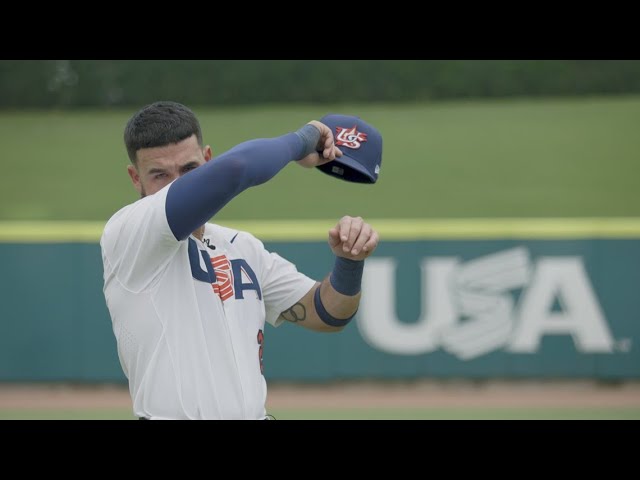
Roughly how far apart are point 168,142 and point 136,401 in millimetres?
878

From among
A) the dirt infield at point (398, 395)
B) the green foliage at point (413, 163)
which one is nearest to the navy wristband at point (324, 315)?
the dirt infield at point (398, 395)

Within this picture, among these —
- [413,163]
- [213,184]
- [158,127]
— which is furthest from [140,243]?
[413,163]

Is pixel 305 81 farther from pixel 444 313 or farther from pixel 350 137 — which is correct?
pixel 350 137

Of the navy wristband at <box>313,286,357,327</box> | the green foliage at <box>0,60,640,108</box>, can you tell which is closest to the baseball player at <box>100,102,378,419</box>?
the navy wristband at <box>313,286,357,327</box>

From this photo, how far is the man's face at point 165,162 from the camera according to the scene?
130 inches

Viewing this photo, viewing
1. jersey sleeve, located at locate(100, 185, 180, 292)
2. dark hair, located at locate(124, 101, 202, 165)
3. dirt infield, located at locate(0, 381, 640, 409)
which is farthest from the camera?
dirt infield, located at locate(0, 381, 640, 409)

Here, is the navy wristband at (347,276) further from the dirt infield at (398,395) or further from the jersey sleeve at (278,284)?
the dirt infield at (398,395)

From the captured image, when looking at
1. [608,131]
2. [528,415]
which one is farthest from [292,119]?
[528,415]

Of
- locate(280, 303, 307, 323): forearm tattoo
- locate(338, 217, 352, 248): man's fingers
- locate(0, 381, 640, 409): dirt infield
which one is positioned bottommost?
locate(0, 381, 640, 409): dirt infield

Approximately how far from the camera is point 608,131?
22.3m

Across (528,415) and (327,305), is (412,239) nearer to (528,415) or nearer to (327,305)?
(528,415)

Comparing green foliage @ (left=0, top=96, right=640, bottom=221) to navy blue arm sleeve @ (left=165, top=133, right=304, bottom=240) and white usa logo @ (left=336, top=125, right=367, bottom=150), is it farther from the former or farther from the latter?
navy blue arm sleeve @ (left=165, top=133, right=304, bottom=240)

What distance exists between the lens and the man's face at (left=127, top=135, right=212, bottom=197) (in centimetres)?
331

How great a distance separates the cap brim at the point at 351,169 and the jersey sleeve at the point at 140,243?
2.62ft
